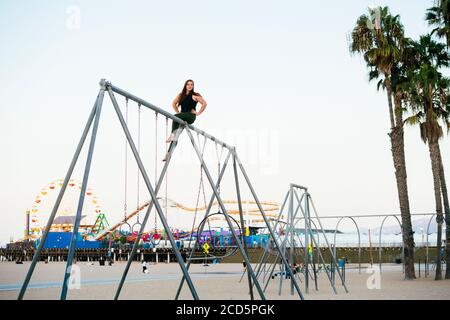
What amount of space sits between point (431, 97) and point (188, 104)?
1664cm

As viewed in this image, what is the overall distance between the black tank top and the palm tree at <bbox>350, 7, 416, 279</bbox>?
14.5 metres

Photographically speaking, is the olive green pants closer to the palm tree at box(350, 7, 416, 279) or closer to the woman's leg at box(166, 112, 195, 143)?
the woman's leg at box(166, 112, 195, 143)

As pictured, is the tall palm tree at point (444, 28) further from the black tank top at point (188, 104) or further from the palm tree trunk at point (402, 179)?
the black tank top at point (188, 104)

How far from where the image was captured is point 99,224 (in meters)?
71.6

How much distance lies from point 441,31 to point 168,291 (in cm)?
1595

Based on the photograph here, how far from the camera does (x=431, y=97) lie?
23.6 m

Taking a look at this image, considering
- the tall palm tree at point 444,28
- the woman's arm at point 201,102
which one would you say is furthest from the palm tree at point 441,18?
the woman's arm at point 201,102

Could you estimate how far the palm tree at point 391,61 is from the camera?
22.4 metres

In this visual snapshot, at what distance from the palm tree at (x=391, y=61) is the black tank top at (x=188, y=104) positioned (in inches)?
572

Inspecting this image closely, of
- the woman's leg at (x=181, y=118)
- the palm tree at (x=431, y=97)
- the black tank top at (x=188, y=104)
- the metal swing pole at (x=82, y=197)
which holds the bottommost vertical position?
the metal swing pole at (x=82, y=197)

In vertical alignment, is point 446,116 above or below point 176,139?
above

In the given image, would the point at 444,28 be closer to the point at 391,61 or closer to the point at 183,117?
the point at 391,61
